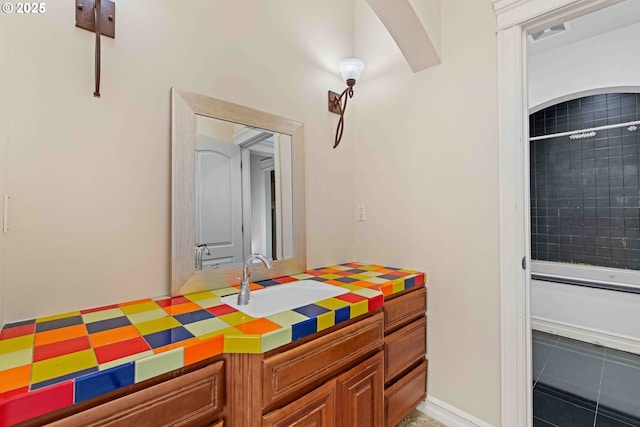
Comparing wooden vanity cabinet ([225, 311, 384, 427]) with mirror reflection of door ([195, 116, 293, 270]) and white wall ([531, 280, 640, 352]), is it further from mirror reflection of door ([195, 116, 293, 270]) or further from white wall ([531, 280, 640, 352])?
white wall ([531, 280, 640, 352])

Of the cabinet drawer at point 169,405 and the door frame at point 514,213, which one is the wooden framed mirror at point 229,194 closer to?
the cabinet drawer at point 169,405

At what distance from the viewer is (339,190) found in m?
2.12

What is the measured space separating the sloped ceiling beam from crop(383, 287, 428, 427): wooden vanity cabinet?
4.59 feet

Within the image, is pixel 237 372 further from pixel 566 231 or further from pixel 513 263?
pixel 566 231

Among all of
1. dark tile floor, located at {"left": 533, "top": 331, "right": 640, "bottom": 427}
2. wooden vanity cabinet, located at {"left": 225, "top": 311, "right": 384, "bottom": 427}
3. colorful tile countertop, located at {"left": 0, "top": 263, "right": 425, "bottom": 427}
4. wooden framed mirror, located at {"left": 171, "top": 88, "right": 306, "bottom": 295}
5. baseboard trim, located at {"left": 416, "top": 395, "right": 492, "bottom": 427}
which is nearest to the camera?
colorful tile countertop, located at {"left": 0, "top": 263, "right": 425, "bottom": 427}

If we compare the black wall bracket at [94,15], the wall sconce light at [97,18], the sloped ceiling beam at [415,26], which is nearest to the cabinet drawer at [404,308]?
the sloped ceiling beam at [415,26]

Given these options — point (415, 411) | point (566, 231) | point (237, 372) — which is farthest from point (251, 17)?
point (566, 231)

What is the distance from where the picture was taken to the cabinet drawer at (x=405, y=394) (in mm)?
1491

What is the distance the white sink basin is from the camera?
4.56ft

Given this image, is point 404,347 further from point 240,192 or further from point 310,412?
point 240,192

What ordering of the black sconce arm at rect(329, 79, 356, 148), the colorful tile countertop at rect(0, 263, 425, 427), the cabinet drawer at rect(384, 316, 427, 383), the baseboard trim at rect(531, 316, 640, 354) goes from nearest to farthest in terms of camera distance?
the colorful tile countertop at rect(0, 263, 425, 427) < the cabinet drawer at rect(384, 316, 427, 383) < the black sconce arm at rect(329, 79, 356, 148) < the baseboard trim at rect(531, 316, 640, 354)

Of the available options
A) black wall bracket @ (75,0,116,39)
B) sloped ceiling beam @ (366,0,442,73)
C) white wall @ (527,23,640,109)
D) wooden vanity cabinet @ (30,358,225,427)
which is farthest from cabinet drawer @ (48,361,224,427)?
white wall @ (527,23,640,109)

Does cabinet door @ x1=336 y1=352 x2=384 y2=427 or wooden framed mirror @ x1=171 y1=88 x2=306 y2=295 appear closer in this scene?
cabinet door @ x1=336 y1=352 x2=384 y2=427

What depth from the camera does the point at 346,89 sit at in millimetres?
2041
